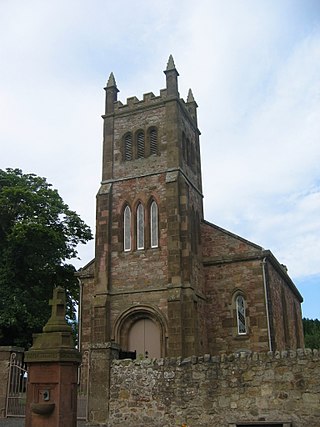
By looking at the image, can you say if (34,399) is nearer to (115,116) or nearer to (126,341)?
(126,341)

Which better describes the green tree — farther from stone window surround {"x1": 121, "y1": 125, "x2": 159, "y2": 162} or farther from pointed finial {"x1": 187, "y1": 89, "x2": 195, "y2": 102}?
pointed finial {"x1": 187, "y1": 89, "x2": 195, "y2": 102}

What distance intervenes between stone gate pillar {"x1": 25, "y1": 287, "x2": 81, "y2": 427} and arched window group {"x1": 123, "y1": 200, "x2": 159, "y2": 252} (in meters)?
14.3

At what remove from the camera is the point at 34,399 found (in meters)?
10.7

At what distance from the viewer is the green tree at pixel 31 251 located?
91.0 ft

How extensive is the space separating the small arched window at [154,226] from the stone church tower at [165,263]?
0.05 m

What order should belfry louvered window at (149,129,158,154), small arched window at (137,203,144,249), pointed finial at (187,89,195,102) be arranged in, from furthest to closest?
pointed finial at (187,89,195,102), belfry louvered window at (149,129,158,154), small arched window at (137,203,144,249)

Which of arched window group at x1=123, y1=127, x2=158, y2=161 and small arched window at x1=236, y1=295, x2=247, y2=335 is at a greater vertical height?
arched window group at x1=123, y1=127, x2=158, y2=161

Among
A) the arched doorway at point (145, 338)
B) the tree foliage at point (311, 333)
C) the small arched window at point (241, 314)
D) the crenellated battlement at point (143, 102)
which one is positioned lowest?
the arched doorway at point (145, 338)

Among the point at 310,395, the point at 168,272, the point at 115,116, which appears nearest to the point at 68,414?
the point at 310,395

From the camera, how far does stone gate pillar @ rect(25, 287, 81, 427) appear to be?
10500mm

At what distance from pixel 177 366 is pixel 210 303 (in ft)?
40.5

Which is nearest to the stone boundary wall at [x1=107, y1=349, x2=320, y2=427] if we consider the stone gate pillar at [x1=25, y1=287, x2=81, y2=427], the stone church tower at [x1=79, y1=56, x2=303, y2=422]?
the stone gate pillar at [x1=25, y1=287, x2=81, y2=427]

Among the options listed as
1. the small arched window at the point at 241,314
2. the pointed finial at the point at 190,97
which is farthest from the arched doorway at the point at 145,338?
the pointed finial at the point at 190,97

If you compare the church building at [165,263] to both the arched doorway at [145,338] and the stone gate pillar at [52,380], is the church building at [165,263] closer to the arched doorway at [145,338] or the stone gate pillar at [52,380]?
the arched doorway at [145,338]
